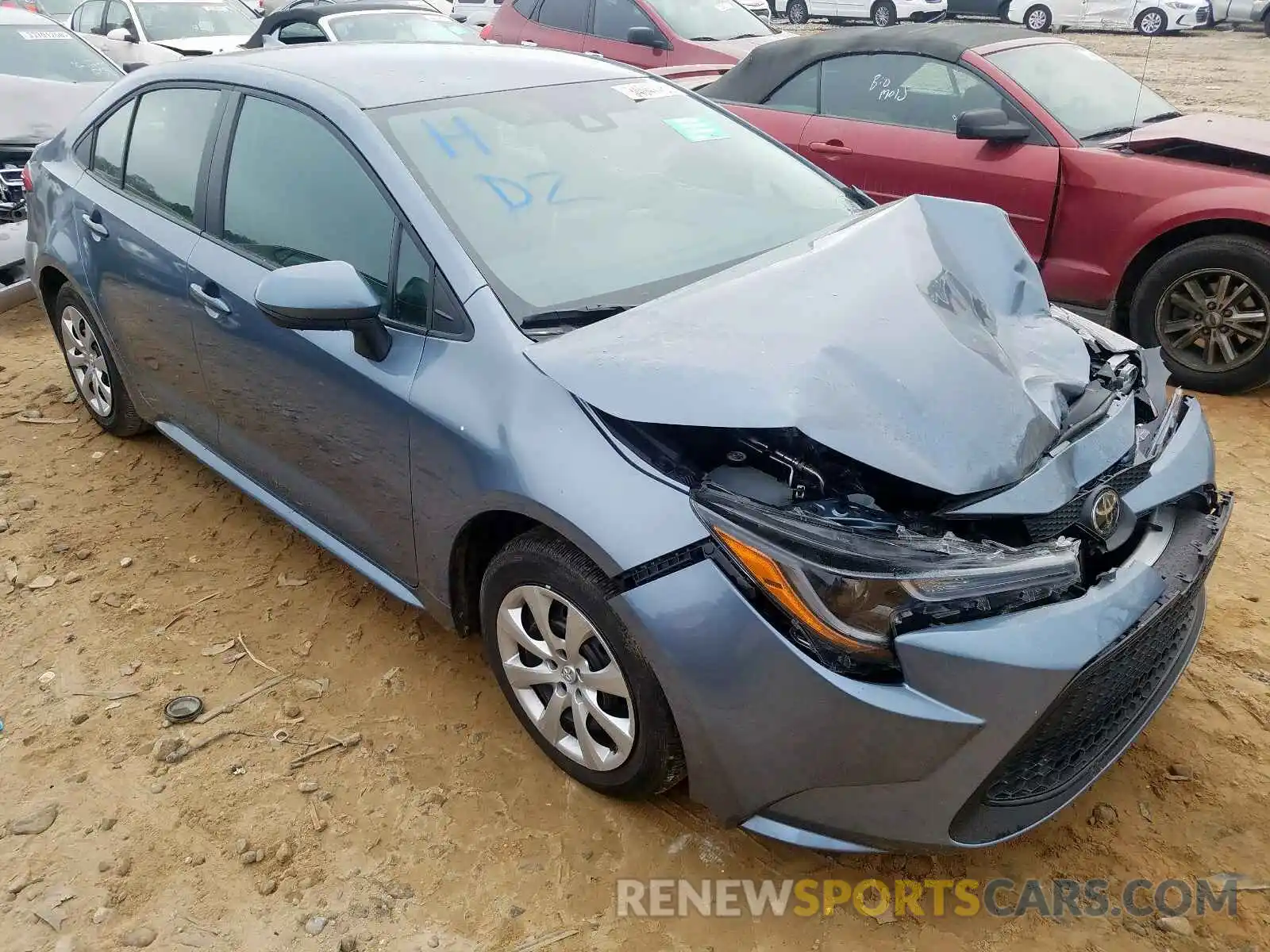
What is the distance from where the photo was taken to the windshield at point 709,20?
8.59 meters

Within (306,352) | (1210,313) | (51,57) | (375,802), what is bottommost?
(375,802)

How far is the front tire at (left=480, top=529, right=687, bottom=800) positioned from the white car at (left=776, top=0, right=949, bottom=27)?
→ 19070 mm

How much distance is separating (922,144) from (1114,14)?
437cm

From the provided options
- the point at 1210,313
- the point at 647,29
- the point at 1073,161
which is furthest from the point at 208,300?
the point at 647,29

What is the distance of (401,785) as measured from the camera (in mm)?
2533

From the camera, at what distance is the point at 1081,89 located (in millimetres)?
4961

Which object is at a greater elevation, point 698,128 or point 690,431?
point 698,128

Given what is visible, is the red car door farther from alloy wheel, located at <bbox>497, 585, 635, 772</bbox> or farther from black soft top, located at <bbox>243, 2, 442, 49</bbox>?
black soft top, located at <bbox>243, 2, 442, 49</bbox>

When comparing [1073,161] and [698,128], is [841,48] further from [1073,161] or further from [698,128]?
[698,128]

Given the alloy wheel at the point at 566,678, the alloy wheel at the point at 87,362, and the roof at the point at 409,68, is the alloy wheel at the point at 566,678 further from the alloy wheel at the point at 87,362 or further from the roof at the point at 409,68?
the alloy wheel at the point at 87,362

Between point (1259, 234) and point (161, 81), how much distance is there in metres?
4.46

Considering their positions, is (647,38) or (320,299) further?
(647,38)

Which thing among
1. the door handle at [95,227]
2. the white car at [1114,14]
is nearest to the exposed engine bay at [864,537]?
the door handle at [95,227]

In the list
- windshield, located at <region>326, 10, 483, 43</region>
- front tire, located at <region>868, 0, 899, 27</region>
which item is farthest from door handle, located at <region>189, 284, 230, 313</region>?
front tire, located at <region>868, 0, 899, 27</region>
